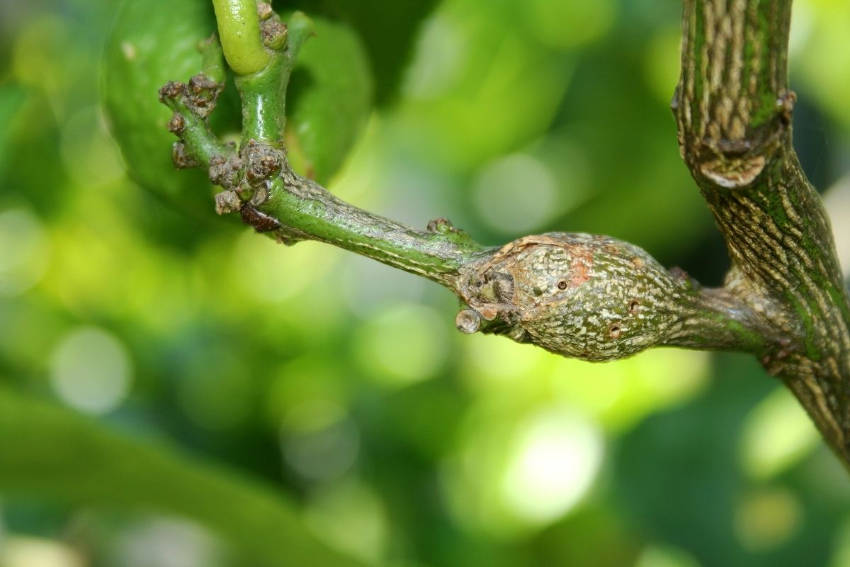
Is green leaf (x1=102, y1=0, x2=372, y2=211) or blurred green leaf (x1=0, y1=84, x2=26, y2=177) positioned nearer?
green leaf (x1=102, y1=0, x2=372, y2=211)

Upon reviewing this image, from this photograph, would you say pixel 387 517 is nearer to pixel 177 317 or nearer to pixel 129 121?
pixel 177 317

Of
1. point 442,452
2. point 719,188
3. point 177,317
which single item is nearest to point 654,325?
point 719,188

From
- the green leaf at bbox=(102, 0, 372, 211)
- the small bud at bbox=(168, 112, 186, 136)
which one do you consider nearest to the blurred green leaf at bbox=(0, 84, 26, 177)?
the green leaf at bbox=(102, 0, 372, 211)

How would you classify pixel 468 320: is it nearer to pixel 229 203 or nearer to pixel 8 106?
pixel 229 203

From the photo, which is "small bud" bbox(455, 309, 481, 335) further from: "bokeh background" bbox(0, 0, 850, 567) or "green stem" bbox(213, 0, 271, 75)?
"bokeh background" bbox(0, 0, 850, 567)

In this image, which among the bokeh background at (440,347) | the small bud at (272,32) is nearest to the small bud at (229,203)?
the small bud at (272,32)

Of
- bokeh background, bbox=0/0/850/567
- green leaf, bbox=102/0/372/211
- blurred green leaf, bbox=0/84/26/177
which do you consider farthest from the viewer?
bokeh background, bbox=0/0/850/567

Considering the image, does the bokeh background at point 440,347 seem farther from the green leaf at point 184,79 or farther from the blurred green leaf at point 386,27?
the green leaf at point 184,79
